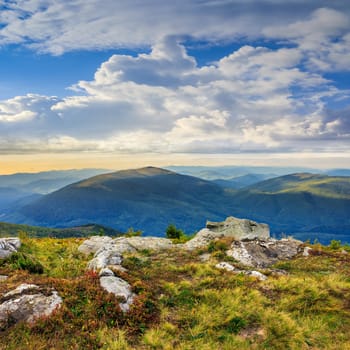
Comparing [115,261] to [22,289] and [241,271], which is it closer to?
[22,289]

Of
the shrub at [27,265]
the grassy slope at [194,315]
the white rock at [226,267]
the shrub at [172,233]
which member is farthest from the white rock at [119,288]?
the shrub at [172,233]

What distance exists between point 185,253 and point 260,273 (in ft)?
23.5

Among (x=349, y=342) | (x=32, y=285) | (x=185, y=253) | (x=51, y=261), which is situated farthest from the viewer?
Answer: (x=185, y=253)

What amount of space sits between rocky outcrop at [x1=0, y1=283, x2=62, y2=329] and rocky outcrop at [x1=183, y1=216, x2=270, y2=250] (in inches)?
624

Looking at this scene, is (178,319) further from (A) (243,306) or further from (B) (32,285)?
(B) (32,285)

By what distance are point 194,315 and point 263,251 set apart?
45.1 ft

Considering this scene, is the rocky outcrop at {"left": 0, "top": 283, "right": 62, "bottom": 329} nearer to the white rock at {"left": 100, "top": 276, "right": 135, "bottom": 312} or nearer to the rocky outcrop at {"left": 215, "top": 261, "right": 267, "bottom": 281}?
the white rock at {"left": 100, "top": 276, "right": 135, "bottom": 312}

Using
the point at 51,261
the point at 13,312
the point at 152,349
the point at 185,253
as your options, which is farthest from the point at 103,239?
the point at 152,349

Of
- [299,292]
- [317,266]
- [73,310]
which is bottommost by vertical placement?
[317,266]

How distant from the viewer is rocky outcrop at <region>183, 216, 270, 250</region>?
2629 centimetres

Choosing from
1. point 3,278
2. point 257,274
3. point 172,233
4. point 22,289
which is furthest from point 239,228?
point 22,289

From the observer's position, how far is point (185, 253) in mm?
21547

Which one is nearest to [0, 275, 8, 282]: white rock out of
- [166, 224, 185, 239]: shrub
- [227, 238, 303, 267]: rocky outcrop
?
[227, 238, 303, 267]: rocky outcrop

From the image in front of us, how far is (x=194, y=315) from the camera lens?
35.3 feet
